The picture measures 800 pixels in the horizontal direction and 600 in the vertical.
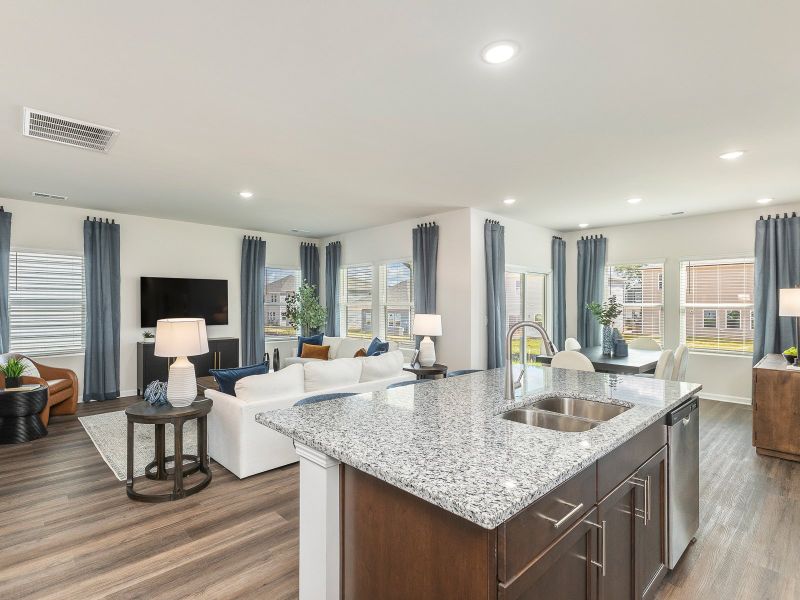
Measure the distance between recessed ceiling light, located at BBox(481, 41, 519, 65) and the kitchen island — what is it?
1.78 m

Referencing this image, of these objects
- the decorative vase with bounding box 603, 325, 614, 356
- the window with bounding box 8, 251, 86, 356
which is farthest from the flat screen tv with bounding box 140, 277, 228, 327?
the decorative vase with bounding box 603, 325, 614, 356

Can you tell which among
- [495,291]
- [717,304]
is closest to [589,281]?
[717,304]

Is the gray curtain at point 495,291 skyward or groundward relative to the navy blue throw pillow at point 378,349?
skyward

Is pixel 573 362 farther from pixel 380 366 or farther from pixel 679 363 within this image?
pixel 380 366

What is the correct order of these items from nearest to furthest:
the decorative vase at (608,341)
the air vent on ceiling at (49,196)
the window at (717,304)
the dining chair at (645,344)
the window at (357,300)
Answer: the decorative vase at (608,341) < the air vent on ceiling at (49,196) < the dining chair at (645,344) < the window at (717,304) < the window at (357,300)

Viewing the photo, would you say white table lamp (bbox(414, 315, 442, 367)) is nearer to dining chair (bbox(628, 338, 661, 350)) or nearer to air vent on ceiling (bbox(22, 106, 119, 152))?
dining chair (bbox(628, 338, 661, 350))

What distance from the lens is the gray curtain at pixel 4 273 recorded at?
5.28 metres

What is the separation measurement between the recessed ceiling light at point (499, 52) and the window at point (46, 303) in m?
6.24

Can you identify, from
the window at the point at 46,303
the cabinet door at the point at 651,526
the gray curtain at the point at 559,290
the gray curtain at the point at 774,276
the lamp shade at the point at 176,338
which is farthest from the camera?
the gray curtain at the point at 559,290

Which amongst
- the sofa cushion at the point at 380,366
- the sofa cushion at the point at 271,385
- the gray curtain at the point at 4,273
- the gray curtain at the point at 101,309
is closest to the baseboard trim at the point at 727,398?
the sofa cushion at the point at 380,366

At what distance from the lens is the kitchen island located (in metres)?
1.16

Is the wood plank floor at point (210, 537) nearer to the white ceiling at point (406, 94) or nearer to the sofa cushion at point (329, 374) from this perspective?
the sofa cushion at point (329, 374)

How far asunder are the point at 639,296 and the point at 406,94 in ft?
19.4

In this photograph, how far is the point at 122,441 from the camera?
423 centimetres
